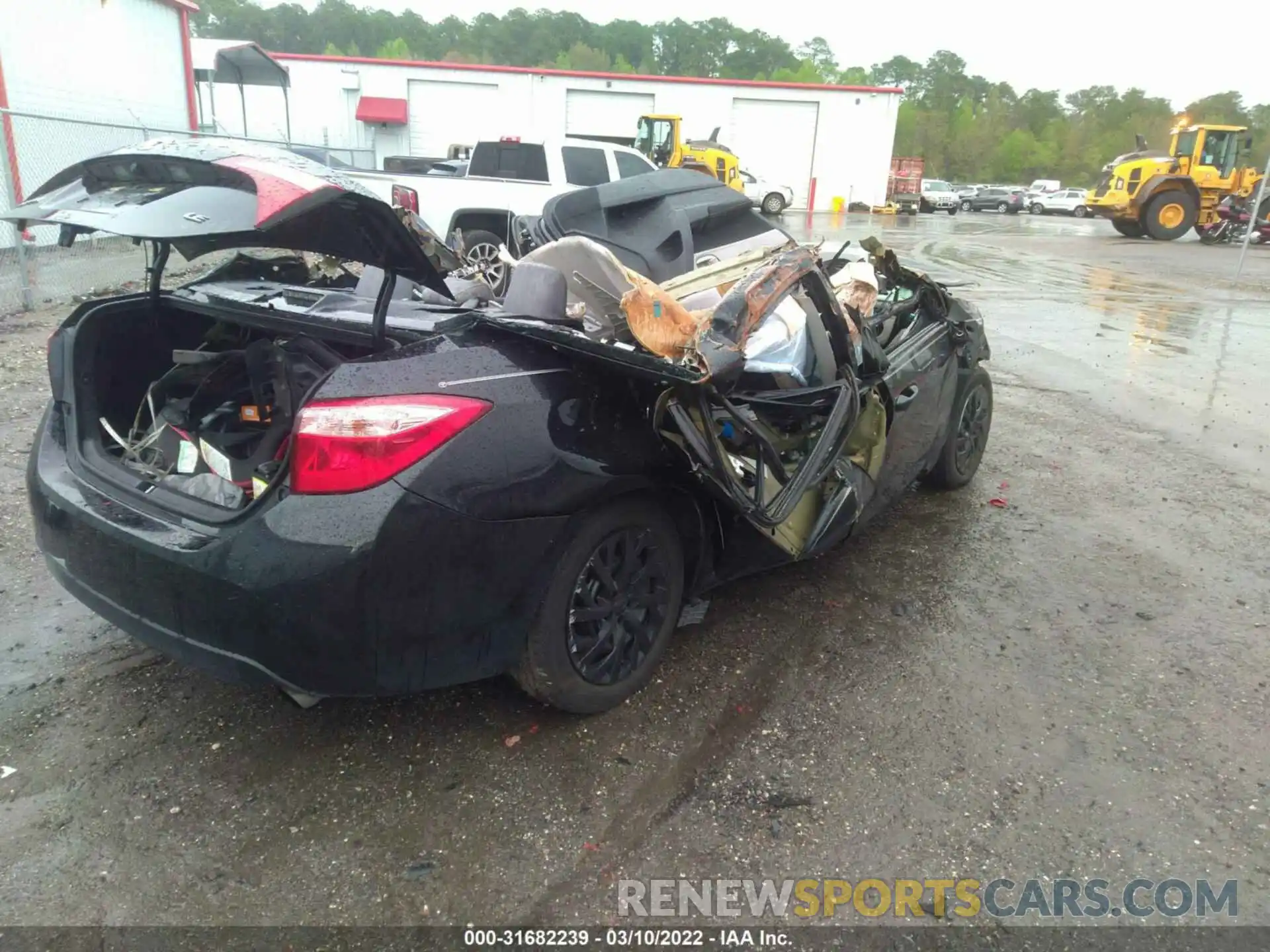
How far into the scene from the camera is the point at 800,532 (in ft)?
10.9

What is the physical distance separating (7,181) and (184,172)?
8.40 m

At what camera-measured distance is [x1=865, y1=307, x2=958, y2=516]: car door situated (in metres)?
3.90

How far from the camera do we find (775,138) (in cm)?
4075

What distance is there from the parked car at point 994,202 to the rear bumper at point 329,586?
49.5 metres

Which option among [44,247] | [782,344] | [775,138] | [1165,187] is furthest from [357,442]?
[775,138]

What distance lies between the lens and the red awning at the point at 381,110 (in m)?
36.7

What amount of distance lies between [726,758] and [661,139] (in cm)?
2821

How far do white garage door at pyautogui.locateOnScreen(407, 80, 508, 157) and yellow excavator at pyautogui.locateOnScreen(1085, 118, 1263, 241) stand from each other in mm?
24384

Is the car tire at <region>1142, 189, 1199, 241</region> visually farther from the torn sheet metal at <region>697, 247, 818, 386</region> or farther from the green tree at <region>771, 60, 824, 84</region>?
the green tree at <region>771, 60, 824, 84</region>

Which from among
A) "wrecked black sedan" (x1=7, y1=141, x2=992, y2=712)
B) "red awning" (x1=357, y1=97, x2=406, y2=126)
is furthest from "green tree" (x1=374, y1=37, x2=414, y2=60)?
"wrecked black sedan" (x1=7, y1=141, x2=992, y2=712)

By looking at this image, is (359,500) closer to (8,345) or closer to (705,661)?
(705,661)

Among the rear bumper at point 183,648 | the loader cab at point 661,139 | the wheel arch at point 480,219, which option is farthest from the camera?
the loader cab at point 661,139

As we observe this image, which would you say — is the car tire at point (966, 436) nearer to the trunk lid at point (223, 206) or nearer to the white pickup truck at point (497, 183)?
the trunk lid at point (223, 206)

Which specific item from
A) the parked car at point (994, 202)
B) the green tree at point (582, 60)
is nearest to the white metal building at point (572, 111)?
the parked car at point (994, 202)
